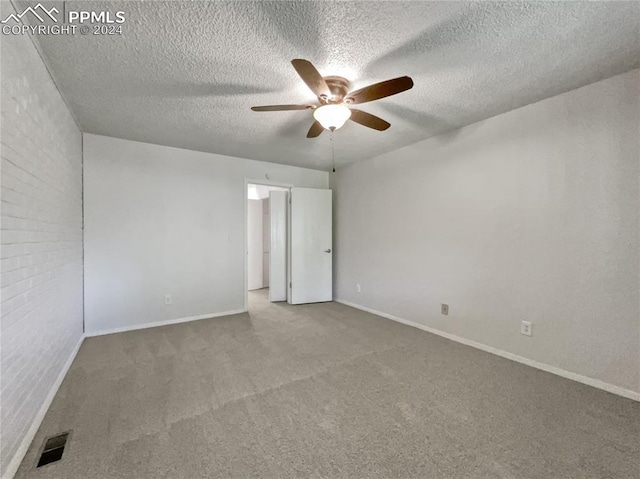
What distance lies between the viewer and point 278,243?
16.2ft

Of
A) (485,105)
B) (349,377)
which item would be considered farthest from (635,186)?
(349,377)

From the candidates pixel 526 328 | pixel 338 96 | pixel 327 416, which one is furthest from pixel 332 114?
pixel 526 328

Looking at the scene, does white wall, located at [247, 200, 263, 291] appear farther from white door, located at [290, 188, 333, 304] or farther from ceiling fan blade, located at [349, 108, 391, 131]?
ceiling fan blade, located at [349, 108, 391, 131]

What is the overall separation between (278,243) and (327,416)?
344 centimetres

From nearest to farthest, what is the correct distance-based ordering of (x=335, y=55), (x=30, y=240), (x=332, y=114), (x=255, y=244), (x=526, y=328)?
(x=30, y=240)
(x=335, y=55)
(x=332, y=114)
(x=526, y=328)
(x=255, y=244)

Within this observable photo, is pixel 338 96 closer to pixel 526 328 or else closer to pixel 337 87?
pixel 337 87

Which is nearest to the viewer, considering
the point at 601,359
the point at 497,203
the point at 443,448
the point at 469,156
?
the point at 443,448

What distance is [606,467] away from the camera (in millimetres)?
1379

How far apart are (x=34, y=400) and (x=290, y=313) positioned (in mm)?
2756

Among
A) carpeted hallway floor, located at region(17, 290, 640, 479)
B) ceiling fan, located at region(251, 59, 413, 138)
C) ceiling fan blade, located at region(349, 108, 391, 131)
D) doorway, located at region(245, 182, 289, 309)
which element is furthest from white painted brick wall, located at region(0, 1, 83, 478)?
doorway, located at region(245, 182, 289, 309)

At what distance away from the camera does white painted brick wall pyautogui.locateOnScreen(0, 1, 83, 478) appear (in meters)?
1.34

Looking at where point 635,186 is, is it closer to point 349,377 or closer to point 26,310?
point 349,377

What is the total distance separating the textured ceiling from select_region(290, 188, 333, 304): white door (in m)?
2.03

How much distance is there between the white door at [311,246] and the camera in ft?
15.1
